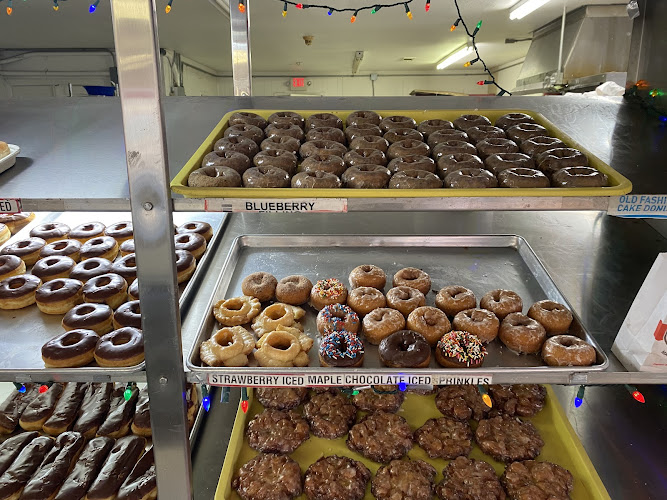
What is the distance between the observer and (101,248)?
8.89 ft

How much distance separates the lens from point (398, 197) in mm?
1528

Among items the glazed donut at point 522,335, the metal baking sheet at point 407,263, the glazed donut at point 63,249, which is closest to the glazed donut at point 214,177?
the metal baking sheet at point 407,263

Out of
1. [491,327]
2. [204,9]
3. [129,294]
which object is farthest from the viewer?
[204,9]

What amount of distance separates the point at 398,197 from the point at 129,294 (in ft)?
5.01

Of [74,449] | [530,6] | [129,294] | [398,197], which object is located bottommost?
[74,449]

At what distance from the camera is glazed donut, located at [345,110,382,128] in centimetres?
219

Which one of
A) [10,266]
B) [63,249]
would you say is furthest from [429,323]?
[10,266]

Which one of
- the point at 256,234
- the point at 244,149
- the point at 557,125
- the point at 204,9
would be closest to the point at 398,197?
the point at 244,149

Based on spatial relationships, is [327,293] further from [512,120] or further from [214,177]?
[512,120]

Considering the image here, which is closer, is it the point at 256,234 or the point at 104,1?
the point at 256,234

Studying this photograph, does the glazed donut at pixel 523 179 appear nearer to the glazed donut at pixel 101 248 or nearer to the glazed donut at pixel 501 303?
the glazed donut at pixel 501 303

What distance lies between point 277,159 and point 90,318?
1.09 m

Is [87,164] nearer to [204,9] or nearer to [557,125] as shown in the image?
[557,125]

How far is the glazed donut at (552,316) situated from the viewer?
80.2 inches
